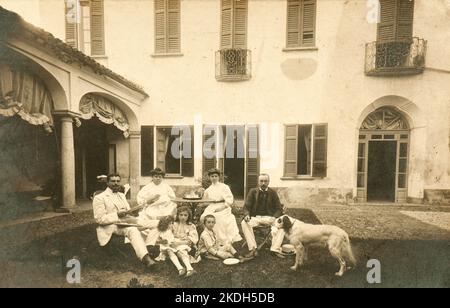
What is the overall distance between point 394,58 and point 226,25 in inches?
117

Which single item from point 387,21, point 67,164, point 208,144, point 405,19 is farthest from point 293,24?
point 67,164

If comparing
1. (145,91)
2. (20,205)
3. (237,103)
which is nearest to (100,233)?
(20,205)

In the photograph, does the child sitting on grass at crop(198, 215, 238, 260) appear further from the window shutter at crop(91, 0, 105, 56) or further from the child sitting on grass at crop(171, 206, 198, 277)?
the window shutter at crop(91, 0, 105, 56)

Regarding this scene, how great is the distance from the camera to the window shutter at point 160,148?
145 inches

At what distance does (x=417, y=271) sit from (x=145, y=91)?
15.6 ft

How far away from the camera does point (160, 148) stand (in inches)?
146

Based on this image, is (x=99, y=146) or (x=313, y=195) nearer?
(x=99, y=146)

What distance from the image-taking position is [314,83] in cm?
382

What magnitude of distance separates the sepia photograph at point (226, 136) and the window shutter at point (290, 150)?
0.04 metres

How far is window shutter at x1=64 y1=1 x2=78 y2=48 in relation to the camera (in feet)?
11.6

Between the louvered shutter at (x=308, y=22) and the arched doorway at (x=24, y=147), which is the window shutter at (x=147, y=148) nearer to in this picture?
the arched doorway at (x=24, y=147)

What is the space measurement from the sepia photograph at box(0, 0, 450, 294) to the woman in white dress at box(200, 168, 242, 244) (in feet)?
0.07

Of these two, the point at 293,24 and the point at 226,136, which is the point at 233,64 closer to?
the point at 226,136

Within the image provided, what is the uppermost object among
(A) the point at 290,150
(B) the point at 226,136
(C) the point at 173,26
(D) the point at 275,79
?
(C) the point at 173,26
